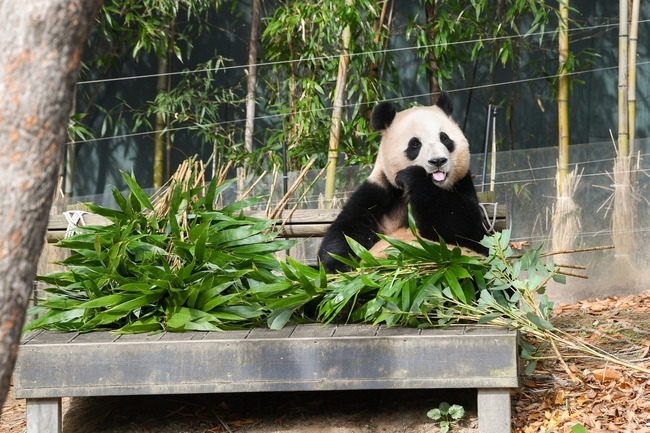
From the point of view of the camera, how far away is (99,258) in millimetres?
3979

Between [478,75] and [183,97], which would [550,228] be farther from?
[183,97]

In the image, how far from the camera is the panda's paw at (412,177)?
4.19 meters

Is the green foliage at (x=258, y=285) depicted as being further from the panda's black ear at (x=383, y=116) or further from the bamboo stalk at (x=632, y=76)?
the bamboo stalk at (x=632, y=76)

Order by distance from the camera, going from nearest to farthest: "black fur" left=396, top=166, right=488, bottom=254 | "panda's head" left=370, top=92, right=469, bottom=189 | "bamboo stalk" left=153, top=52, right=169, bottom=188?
"black fur" left=396, top=166, right=488, bottom=254 < "panda's head" left=370, top=92, right=469, bottom=189 < "bamboo stalk" left=153, top=52, right=169, bottom=188

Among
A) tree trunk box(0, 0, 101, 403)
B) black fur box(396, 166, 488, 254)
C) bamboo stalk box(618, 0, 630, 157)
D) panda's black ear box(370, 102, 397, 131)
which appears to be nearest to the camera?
tree trunk box(0, 0, 101, 403)

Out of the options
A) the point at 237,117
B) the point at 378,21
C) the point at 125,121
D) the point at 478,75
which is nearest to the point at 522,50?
the point at 478,75

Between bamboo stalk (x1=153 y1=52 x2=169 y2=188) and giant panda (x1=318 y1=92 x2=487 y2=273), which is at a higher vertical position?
bamboo stalk (x1=153 y1=52 x2=169 y2=188)

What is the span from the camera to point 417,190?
13.7ft

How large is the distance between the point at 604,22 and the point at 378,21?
1996 millimetres

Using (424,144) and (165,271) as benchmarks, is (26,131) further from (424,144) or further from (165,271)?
(424,144)

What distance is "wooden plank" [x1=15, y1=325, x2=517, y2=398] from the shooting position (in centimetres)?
340

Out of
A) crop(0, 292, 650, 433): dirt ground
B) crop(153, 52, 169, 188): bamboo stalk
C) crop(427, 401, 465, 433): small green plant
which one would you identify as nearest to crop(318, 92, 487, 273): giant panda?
crop(0, 292, 650, 433): dirt ground

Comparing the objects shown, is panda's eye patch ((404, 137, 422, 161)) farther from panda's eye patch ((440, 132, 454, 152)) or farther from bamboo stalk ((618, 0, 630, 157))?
bamboo stalk ((618, 0, 630, 157))

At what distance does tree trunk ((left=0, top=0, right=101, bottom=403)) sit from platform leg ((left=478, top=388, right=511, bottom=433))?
2.11 metres
